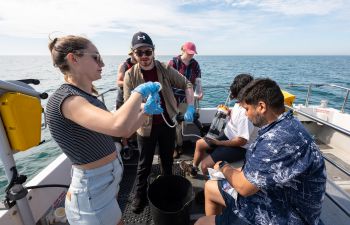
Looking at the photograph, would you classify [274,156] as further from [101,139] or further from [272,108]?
[101,139]

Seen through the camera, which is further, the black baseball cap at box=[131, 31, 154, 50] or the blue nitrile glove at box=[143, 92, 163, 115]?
the black baseball cap at box=[131, 31, 154, 50]

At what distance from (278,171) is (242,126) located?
1.37 m

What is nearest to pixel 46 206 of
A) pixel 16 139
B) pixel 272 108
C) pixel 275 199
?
pixel 16 139

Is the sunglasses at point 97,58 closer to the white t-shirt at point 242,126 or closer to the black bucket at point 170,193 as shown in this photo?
the black bucket at point 170,193

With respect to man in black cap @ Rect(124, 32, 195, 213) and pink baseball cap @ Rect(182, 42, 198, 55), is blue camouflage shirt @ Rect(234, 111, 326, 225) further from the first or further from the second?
pink baseball cap @ Rect(182, 42, 198, 55)

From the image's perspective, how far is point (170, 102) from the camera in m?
2.71

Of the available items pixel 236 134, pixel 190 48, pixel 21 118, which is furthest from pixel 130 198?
pixel 190 48

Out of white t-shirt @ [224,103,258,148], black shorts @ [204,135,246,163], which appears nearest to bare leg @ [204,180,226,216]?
black shorts @ [204,135,246,163]

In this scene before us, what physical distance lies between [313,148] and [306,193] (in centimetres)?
31

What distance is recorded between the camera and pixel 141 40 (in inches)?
96.0

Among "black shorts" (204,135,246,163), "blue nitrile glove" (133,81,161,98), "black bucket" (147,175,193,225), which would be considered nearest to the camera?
"blue nitrile glove" (133,81,161,98)

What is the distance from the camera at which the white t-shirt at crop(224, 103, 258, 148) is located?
274 cm

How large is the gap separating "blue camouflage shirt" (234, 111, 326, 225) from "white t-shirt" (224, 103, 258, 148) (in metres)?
1.14

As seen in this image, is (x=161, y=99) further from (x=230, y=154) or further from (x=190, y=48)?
(x=190, y=48)
